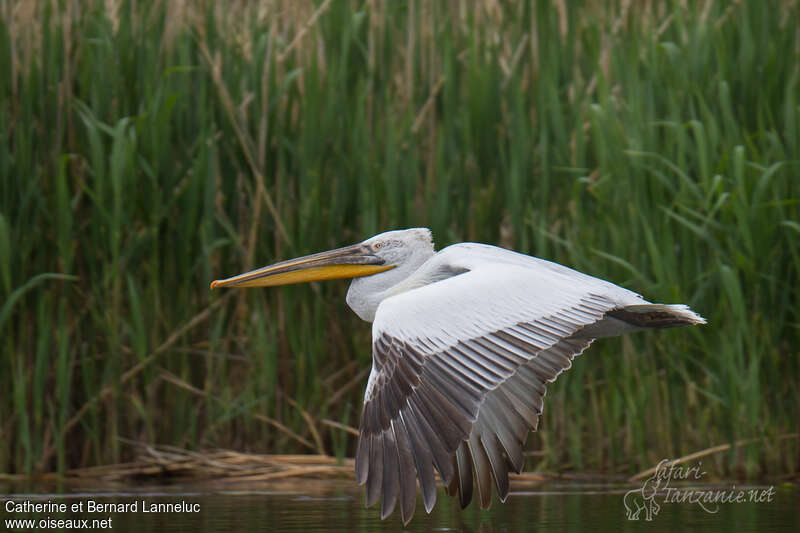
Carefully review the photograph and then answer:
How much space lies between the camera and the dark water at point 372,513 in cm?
439

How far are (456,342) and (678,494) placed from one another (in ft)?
5.16

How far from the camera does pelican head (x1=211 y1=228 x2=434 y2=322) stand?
5246 millimetres

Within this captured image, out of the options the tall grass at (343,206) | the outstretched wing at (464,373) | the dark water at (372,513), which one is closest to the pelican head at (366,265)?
the tall grass at (343,206)

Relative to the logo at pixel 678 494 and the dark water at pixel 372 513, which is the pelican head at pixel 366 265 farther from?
the logo at pixel 678 494

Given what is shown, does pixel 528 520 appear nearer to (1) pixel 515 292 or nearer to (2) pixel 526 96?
(1) pixel 515 292

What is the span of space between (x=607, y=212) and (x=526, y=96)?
861mm

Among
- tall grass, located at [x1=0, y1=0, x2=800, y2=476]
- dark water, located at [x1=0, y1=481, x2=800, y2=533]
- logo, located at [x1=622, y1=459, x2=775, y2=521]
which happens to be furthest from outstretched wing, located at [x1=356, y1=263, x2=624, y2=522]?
tall grass, located at [x1=0, y1=0, x2=800, y2=476]

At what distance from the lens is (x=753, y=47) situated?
5.83m

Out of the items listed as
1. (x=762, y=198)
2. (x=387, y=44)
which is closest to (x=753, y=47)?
(x=762, y=198)

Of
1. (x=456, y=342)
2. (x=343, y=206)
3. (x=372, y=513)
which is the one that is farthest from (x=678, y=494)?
(x=343, y=206)

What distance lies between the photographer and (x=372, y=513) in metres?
4.76

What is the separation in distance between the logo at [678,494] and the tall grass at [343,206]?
0.12 metres

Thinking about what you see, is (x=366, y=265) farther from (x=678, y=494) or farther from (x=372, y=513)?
(x=678, y=494)

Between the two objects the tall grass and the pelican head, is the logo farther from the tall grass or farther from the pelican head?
the pelican head
